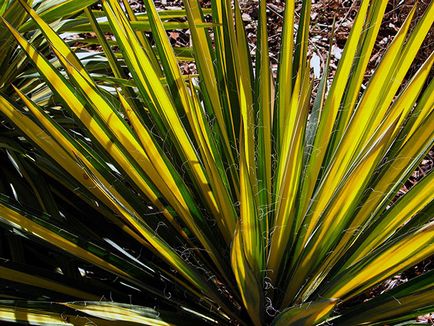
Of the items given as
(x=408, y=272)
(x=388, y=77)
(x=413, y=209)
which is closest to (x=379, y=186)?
(x=413, y=209)

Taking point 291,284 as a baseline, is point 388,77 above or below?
above

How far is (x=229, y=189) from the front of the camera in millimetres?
1399

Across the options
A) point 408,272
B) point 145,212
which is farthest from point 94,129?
point 408,272

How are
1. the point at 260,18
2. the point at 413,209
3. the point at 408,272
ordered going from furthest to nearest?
the point at 408,272 < the point at 260,18 < the point at 413,209

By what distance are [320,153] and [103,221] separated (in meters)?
0.59

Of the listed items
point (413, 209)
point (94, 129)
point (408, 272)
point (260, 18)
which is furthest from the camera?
point (408, 272)

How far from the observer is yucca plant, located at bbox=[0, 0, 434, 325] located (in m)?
1.19

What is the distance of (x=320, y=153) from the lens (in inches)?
51.4

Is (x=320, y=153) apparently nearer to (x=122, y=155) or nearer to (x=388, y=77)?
(x=388, y=77)

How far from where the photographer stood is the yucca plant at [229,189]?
1.19 meters

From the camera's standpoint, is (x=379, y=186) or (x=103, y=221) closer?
(x=379, y=186)

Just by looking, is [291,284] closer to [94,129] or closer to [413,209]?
[413,209]

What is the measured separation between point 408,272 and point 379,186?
2.60 feet

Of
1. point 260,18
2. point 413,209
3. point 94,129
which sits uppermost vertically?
point 260,18
